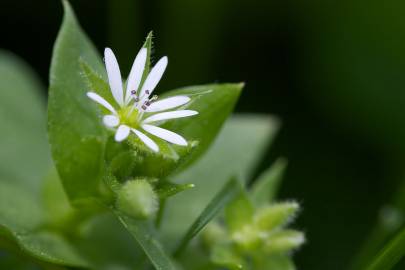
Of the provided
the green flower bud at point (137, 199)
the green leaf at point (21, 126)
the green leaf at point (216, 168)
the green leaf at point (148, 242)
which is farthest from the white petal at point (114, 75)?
the green leaf at point (21, 126)

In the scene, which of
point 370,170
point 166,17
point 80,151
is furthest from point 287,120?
point 80,151

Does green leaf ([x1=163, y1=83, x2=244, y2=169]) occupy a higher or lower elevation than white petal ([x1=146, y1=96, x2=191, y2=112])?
higher

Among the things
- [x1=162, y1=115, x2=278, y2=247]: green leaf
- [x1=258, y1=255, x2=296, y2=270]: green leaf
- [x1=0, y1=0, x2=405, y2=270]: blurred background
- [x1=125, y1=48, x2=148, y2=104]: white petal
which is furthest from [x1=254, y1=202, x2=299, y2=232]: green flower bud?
[x1=0, y1=0, x2=405, y2=270]: blurred background

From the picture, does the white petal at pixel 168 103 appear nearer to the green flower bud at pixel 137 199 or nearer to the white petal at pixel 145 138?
the white petal at pixel 145 138

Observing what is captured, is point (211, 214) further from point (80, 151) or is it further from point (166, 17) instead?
point (166, 17)

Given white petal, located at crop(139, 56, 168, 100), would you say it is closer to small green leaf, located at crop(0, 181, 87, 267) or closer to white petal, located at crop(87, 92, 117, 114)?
white petal, located at crop(87, 92, 117, 114)

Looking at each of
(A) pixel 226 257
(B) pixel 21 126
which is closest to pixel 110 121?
(A) pixel 226 257
